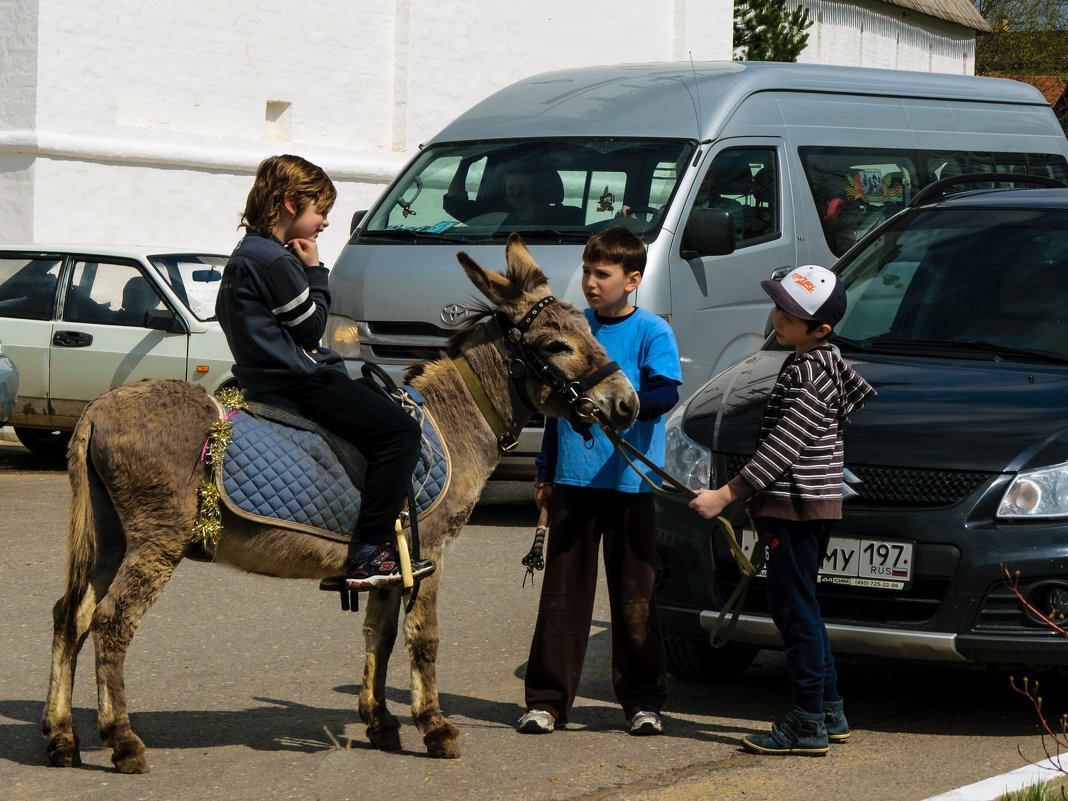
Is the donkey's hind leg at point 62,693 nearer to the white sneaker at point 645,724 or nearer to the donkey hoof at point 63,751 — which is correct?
the donkey hoof at point 63,751

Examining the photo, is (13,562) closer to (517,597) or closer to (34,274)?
(517,597)

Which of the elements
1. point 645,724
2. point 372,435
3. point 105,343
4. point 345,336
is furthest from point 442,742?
point 105,343

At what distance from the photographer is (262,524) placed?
5.26 m

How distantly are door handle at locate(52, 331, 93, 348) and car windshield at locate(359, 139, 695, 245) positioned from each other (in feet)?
10.8

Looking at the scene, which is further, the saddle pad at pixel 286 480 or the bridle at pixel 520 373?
the bridle at pixel 520 373

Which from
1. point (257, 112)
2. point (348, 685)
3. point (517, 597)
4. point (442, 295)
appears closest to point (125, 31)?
point (257, 112)

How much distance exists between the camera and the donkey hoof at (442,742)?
546 cm

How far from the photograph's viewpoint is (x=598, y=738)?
19.1 feet

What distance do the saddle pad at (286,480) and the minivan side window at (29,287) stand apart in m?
8.85

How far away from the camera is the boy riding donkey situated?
17.3ft

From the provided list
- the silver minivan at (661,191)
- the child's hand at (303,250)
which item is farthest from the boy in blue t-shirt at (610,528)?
the silver minivan at (661,191)

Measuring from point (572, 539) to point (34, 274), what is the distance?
926cm

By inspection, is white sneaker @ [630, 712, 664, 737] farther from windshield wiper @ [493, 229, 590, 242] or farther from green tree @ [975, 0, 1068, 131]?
green tree @ [975, 0, 1068, 131]

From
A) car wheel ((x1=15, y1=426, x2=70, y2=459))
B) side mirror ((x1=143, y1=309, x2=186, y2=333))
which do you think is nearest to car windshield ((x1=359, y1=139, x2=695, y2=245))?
side mirror ((x1=143, y1=309, x2=186, y2=333))
